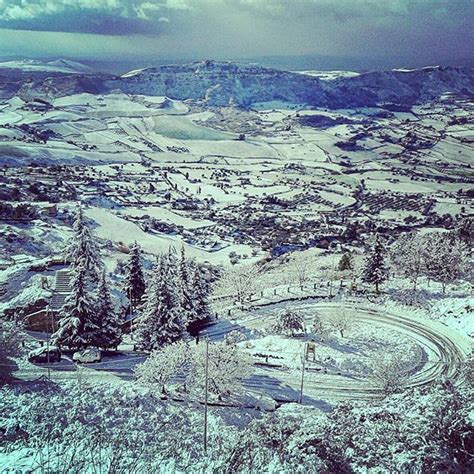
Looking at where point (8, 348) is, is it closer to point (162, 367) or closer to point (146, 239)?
point (162, 367)

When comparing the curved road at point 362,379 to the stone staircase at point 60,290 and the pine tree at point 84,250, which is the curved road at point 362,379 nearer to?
the pine tree at point 84,250

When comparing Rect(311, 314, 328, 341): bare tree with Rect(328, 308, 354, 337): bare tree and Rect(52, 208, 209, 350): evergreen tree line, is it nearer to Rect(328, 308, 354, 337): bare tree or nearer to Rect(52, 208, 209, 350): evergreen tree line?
Rect(328, 308, 354, 337): bare tree

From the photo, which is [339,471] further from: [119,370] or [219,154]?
[219,154]

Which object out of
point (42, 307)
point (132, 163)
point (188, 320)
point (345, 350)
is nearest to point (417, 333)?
point (345, 350)

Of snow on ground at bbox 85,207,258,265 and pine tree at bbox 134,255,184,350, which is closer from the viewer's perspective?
pine tree at bbox 134,255,184,350

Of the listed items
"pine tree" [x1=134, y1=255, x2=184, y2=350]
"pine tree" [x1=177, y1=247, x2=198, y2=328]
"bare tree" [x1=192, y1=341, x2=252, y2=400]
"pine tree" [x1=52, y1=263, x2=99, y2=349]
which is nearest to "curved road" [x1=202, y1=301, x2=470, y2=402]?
"pine tree" [x1=177, y1=247, x2=198, y2=328]

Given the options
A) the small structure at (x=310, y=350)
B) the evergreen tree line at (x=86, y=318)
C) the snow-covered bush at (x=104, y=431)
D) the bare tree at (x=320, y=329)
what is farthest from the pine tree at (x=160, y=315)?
the bare tree at (x=320, y=329)
